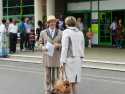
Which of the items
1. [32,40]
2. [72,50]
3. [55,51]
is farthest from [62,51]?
[32,40]

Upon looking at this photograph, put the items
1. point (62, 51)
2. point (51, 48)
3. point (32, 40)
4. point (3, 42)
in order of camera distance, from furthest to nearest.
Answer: point (32, 40)
point (3, 42)
point (51, 48)
point (62, 51)

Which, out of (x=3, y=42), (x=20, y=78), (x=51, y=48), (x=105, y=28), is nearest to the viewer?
(x=51, y=48)

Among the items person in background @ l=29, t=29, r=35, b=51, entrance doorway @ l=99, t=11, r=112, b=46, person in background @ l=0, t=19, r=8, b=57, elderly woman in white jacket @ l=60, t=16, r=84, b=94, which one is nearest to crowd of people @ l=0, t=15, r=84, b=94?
elderly woman in white jacket @ l=60, t=16, r=84, b=94

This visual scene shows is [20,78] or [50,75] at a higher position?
[50,75]

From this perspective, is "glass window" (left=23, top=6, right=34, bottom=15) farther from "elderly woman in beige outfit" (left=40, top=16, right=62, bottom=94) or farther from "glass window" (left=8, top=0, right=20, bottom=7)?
"elderly woman in beige outfit" (left=40, top=16, right=62, bottom=94)

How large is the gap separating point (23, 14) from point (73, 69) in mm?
24470

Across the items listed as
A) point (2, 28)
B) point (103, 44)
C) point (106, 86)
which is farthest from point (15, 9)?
point (106, 86)

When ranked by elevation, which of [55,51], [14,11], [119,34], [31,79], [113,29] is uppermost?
[14,11]

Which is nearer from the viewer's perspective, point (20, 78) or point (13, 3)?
point (20, 78)

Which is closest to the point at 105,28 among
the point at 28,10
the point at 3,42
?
the point at 28,10

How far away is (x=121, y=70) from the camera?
17.1 metres

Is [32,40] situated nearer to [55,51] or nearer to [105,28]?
[105,28]

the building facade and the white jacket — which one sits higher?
the building facade

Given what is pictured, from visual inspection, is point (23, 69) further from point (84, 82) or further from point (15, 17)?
point (15, 17)
